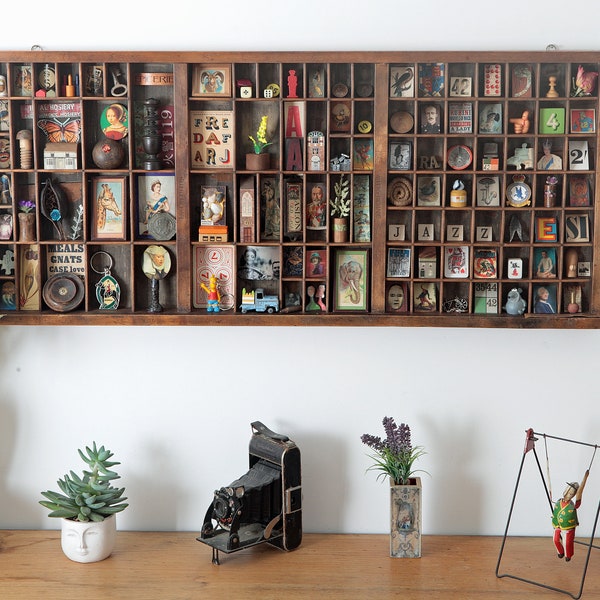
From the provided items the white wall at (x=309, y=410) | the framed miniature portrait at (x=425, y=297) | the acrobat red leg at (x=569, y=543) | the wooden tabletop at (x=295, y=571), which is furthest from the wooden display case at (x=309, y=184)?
the wooden tabletop at (x=295, y=571)

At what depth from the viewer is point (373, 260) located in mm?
2592

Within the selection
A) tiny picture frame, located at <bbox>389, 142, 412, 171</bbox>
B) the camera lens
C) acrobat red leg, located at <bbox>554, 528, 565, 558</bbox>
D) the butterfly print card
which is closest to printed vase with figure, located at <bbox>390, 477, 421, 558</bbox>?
acrobat red leg, located at <bbox>554, 528, 565, 558</bbox>

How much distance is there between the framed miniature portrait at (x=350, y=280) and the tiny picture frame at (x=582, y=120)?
2.46 feet

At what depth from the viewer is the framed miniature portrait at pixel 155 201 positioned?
104 inches

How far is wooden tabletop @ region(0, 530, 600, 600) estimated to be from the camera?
7.69 feet

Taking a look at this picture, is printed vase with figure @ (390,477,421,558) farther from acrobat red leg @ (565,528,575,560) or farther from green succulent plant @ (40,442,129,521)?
green succulent plant @ (40,442,129,521)

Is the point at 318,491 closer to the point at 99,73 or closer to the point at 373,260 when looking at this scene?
the point at 373,260

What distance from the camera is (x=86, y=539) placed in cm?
252

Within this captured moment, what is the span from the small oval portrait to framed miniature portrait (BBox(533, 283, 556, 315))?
1391mm

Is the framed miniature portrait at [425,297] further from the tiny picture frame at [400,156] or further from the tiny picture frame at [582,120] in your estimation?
the tiny picture frame at [582,120]

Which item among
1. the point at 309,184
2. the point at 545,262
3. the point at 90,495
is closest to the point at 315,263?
the point at 309,184

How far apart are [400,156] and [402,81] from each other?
0.23 meters

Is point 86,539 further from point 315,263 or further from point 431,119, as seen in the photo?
point 431,119

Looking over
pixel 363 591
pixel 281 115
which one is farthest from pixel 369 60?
pixel 363 591
